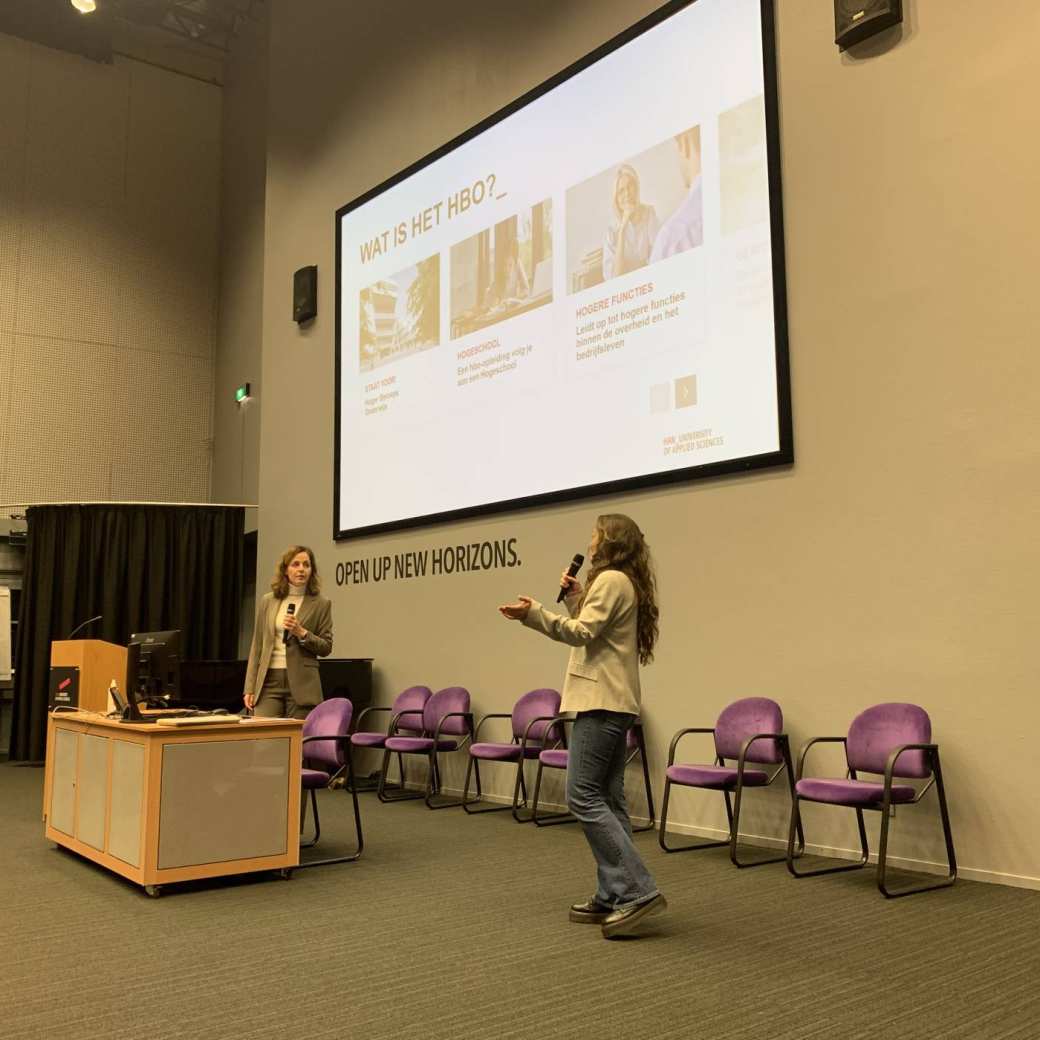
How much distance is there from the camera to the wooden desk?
386 centimetres

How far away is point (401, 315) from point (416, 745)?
3135mm

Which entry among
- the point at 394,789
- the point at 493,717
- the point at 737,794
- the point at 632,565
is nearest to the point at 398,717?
the point at 394,789

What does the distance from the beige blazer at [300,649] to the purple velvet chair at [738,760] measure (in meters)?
1.78

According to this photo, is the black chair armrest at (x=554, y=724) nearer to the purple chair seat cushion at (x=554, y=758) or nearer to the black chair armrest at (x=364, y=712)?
the purple chair seat cushion at (x=554, y=758)

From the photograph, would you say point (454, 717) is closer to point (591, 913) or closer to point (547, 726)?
point (547, 726)

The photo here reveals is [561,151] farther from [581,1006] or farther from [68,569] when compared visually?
[68,569]

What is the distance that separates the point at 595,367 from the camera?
5805mm

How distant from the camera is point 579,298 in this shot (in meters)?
5.96

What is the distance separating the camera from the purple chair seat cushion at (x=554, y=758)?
5.20 metres

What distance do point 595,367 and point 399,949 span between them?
358 centimetres

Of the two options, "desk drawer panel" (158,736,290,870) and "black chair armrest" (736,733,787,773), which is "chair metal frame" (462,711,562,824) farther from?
"desk drawer panel" (158,736,290,870)

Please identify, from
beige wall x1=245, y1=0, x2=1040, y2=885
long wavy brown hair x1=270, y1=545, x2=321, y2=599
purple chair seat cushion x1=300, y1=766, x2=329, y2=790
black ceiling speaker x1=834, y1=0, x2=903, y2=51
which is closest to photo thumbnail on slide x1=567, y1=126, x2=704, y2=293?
beige wall x1=245, y1=0, x2=1040, y2=885

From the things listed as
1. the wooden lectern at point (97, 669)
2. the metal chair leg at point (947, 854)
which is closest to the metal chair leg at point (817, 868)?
the metal chair leg at point (947, 854)

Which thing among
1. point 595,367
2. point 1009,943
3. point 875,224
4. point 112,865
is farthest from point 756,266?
point 112,865
